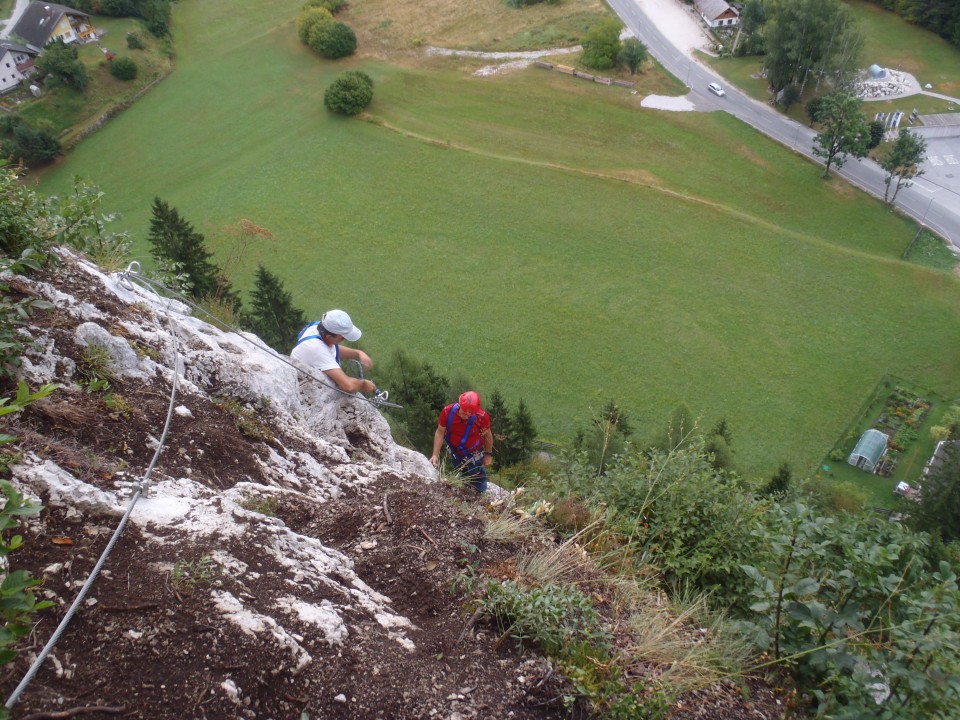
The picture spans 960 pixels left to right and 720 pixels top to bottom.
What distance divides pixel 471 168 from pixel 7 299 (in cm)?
3823

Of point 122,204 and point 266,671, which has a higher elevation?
point 266,671

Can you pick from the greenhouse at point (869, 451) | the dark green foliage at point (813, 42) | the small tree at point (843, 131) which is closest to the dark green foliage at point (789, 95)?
the dark green foliage at point (813, 42)

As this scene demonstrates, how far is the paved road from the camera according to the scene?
40.5m

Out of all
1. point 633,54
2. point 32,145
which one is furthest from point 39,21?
point 633,54

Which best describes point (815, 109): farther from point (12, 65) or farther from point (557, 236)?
point (12, 65)

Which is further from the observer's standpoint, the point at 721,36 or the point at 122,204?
the point at 721,36

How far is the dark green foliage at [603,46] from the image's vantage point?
50.6 m

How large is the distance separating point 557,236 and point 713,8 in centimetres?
3446

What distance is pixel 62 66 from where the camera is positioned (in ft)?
149

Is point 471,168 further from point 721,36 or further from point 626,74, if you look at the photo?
point 721,36

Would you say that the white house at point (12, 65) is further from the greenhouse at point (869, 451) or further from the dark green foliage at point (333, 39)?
the greenhouse at point (869, 451)

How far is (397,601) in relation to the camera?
583 cm

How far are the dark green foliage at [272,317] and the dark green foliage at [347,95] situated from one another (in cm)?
2444

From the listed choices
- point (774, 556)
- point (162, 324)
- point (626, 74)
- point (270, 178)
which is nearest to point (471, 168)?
point (270, 178)
